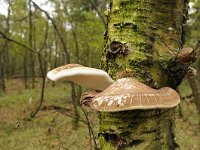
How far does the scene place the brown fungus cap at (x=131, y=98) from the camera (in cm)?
131

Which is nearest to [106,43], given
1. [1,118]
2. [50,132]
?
[50,132]

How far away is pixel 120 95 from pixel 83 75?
201 millimetres

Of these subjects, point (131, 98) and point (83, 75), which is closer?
point (131, 98)

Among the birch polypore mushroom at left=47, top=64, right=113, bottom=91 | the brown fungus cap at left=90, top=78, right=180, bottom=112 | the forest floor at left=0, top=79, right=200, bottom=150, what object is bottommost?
the forest floor at left=0, top=79, right=200, bottom=150

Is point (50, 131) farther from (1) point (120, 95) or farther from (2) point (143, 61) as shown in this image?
(1) point (120, 95)

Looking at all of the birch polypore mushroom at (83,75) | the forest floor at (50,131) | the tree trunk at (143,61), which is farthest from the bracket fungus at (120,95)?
the forest floor at (50,131)

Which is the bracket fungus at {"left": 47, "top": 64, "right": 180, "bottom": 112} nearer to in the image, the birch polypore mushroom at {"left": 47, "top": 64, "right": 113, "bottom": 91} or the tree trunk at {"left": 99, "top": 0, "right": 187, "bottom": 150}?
the birch polypore mushroom at {"left": 47, "top": 64, "right": 113, "bottom": 91}

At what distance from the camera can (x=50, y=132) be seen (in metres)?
12.8

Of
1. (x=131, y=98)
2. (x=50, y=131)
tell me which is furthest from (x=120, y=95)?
(x=50, y=131)

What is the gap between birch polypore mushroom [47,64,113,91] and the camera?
4.63ft

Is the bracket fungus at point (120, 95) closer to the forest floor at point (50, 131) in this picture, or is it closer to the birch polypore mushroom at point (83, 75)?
the birch polypore mushroom at point (83, 75)

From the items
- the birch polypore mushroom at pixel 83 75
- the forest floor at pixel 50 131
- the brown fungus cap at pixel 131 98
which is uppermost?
the birch polypore mushroom at pixel 83 75

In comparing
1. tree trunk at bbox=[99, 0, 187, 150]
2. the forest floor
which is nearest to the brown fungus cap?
tree trunk at bbox=[99, 0, 187, 150]

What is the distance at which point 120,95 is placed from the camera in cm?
138
